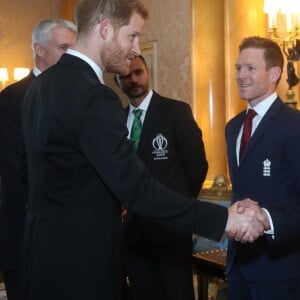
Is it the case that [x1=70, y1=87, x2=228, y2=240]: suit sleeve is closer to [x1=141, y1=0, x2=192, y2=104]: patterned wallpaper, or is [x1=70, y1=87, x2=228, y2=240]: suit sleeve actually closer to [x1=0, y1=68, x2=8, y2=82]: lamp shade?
[x1=141, y1=0, x2=192, y2=104]: patterned wallpaper

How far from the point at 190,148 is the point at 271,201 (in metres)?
0.84

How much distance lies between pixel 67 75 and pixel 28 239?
1.91 ft

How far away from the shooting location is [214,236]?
1997 millimetres

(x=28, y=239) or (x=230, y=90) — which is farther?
(x=230, y=90)

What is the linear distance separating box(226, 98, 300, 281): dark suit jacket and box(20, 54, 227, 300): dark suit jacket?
0.48 m

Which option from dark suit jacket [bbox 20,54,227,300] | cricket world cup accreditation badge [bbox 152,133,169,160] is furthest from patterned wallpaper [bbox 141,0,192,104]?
dark suit jacket [bbox 20,54,227,300]

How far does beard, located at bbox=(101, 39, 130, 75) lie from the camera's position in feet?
6.53

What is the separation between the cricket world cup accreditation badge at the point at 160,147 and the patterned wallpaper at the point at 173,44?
2.01 meters

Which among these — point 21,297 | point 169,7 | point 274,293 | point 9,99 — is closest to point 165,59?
point 169,7

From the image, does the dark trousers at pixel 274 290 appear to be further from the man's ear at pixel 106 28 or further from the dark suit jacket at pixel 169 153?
the man's ear at pixel 106 28

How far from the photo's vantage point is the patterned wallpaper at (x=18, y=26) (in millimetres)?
8578

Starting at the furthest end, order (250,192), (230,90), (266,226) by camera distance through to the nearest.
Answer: (230,90) < (250,192) < (266,226)

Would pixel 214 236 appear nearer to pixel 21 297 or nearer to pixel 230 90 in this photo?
pixel 21 297

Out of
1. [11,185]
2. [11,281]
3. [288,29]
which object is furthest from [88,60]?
[288,29]
